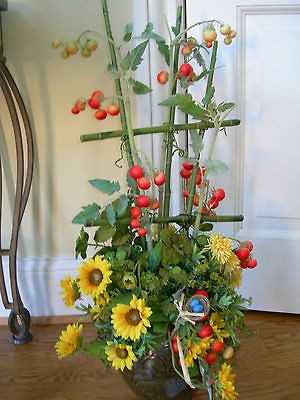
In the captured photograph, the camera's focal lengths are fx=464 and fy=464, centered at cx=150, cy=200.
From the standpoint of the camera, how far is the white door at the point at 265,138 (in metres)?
1.24

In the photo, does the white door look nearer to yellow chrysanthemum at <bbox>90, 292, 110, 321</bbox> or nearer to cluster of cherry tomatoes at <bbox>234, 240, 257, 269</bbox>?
cluster of cherry tomatoes at <bbox>234, 240, 257, 269</bbox>

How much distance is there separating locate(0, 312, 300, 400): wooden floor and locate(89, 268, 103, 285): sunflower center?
34cm

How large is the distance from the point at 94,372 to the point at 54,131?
0.65 m

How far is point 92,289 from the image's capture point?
868mm

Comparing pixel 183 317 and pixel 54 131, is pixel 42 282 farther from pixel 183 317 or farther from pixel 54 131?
pixel 183 317

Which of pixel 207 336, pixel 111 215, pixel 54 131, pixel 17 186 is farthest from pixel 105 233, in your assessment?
pixel 54 131

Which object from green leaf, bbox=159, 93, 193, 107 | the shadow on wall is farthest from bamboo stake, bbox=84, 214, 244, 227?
the shadow on wall

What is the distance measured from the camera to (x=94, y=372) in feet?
3.74

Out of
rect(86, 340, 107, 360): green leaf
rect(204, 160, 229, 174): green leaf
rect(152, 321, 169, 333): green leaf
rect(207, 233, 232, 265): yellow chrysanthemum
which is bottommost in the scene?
rect(86, 340, 107, 360): green leaf

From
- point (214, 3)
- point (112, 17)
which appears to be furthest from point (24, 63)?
point (214, 3)

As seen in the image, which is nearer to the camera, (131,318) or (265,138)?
(131,318)

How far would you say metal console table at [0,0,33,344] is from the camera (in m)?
1.16

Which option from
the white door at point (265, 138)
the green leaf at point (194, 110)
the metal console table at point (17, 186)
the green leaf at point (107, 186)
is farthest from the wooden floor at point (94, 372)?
the green leaf at point (194, 110)

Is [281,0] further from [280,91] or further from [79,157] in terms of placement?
[79,157]
